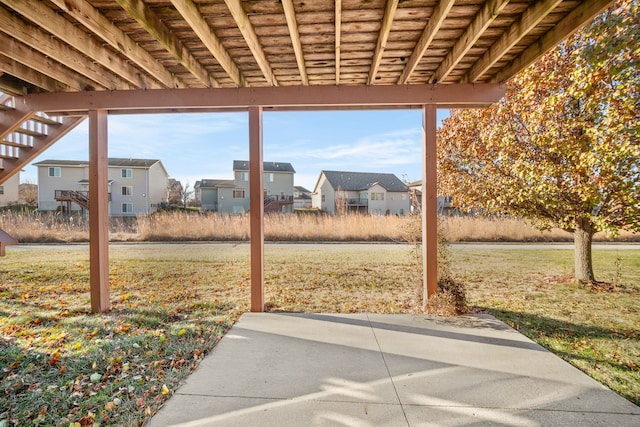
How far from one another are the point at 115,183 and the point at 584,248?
86.8 ft

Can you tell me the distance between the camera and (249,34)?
258cm

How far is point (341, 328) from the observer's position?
10.9 feet

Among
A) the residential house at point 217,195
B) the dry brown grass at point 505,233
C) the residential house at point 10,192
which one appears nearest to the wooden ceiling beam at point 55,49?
the dry brown grass at point 505,233

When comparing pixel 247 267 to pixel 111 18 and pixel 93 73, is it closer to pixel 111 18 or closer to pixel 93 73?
pixel 93 73

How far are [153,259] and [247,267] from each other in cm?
273

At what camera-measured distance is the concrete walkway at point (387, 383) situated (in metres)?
1.87

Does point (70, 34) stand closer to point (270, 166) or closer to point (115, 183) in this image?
point (115, 183)

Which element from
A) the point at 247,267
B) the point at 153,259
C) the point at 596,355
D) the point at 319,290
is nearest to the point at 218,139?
the point at 153,259

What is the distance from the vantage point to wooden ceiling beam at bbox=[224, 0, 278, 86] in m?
2.24

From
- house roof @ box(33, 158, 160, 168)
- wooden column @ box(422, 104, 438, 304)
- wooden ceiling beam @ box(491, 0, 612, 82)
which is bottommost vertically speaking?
wooden column @ box(422, 104, 438, 304)

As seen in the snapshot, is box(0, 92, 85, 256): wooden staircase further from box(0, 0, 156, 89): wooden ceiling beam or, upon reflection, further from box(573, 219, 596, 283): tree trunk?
box(573, 219, 596, 283): tree trunk

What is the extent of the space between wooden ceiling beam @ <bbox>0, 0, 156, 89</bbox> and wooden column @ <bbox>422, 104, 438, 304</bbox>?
10.8ft

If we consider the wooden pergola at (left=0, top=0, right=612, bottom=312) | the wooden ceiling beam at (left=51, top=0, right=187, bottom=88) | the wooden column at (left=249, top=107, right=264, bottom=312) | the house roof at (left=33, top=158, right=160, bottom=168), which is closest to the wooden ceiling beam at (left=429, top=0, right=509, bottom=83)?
the wooden pergola at (left=0, top=0, right=612, bottom=312)

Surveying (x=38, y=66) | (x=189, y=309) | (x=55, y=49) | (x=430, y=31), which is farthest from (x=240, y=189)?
(x=430, y=31)
